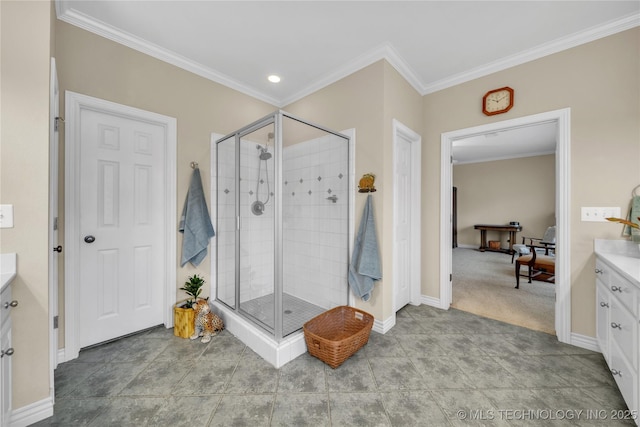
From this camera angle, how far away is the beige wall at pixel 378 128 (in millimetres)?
2238

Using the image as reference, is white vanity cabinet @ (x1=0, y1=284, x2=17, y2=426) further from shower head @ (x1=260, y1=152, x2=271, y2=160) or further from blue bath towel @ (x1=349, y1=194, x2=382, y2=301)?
blue bath towel @ (x1=349, y1=194, x2=382, y2=301)

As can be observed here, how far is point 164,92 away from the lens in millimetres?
2262

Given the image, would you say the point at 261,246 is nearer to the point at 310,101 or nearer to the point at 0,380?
the point at 0,380

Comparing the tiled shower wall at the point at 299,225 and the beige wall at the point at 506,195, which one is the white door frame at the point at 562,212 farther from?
the beige wall at the point at 506,195

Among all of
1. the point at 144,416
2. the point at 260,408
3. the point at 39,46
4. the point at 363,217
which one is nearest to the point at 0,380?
the point at 144,416

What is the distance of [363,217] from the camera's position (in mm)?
2287

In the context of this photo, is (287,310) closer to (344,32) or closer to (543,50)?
(344,32)

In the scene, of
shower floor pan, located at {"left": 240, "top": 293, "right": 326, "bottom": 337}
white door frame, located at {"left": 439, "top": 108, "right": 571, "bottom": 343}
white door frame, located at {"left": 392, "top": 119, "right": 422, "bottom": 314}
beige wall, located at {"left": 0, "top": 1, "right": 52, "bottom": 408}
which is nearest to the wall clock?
white door frame, located at {"left": 439, "top": 108, "right": 571, "bottom": 343}

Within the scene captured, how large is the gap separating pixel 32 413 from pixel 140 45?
259cm

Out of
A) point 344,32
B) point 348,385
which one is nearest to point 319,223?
point 348,385

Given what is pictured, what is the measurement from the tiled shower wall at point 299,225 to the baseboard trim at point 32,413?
1.23m

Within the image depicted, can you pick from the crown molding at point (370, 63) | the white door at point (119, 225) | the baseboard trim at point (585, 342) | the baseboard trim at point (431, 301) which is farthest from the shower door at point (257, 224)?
the baseboard trim at point (585, 342)

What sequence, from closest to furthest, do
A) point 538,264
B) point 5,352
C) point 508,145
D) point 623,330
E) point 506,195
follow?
point 5,352 < point 623,330 < point 538,264 < point 508,145 < point 506,195

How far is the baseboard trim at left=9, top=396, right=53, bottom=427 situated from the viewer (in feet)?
4.01
